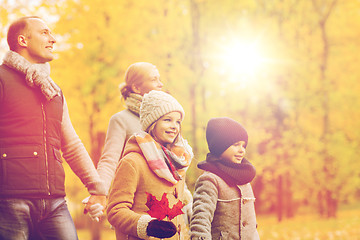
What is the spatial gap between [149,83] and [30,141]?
67.4 inches

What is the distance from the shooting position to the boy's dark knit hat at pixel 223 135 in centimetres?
453

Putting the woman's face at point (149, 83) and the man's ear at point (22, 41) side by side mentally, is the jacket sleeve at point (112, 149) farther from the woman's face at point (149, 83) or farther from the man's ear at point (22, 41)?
the man's ear at point (22, 41)

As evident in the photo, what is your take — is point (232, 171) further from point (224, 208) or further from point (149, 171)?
point (149, 171)

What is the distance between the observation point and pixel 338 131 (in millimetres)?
19875

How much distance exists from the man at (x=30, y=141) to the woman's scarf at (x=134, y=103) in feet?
3.94

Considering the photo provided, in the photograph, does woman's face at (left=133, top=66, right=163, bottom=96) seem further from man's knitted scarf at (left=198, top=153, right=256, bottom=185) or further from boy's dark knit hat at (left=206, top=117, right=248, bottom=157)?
man's knitted scarf at (left=198, top=153, right=256, bottom=185)

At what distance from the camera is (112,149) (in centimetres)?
462

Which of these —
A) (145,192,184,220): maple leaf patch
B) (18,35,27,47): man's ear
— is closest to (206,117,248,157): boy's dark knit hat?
(145,192,184,220): maple leaf patch

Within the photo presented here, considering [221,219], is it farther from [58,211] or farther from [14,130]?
[14,130]

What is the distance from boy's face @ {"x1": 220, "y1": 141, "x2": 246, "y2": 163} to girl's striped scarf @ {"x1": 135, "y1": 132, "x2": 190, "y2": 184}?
0.75m

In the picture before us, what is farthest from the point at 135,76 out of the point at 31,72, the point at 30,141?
the point at 30,141

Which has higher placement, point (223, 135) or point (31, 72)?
point (31, 72)

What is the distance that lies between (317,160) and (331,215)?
289 cm

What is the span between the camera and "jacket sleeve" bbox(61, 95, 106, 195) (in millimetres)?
3707
